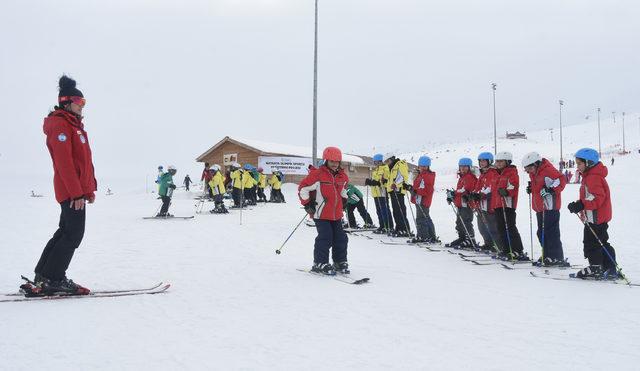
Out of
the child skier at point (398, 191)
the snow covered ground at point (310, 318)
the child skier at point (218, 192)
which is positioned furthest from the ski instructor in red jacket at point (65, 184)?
the child skier at point (218, 192)

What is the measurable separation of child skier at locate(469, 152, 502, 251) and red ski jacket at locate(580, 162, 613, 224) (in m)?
1.89

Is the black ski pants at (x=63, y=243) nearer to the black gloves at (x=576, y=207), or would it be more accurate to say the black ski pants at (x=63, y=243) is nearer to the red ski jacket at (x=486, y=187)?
the black gloves at (x=576, y=207)

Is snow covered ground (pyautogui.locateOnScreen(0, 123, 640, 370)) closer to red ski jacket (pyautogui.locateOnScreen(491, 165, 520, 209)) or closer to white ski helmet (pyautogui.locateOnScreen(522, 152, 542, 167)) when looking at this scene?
red ski jacket (pyautogui.locateOnScreen(491, 165, 520, 209))

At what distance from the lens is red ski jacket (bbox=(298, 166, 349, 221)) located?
594 centimetres

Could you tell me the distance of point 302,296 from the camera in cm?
468

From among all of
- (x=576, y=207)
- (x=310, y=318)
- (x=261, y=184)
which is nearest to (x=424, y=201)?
(x=576, y=207)

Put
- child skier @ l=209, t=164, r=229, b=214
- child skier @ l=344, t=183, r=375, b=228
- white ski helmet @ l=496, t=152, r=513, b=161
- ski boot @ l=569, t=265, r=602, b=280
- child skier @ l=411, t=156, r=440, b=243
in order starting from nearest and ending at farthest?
ski boot @ l=569, t=265, r=602, b=280
white ski helmet @ l=496, t=152, r=513, b=161
child skier @ l=411, t=156, r=440, b=243
child skier @ l=344, t=183, r=375, b=228
child skier @ l=209, t=164, r=229, b=214

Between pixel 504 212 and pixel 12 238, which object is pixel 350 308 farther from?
pixel 12 238

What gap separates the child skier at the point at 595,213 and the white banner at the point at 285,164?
23912 mm

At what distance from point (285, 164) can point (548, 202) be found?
2370cm

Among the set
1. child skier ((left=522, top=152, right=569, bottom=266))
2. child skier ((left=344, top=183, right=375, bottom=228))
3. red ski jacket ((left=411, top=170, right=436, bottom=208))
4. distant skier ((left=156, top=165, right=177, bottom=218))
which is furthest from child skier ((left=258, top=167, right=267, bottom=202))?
child skier ((left=522, top=152, right=569, bottom=266))

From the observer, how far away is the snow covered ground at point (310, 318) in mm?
2973

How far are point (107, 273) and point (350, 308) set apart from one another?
3295 millimetres

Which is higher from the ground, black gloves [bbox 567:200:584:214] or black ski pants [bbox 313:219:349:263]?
black gloves [bbox 567:200:584:214]
